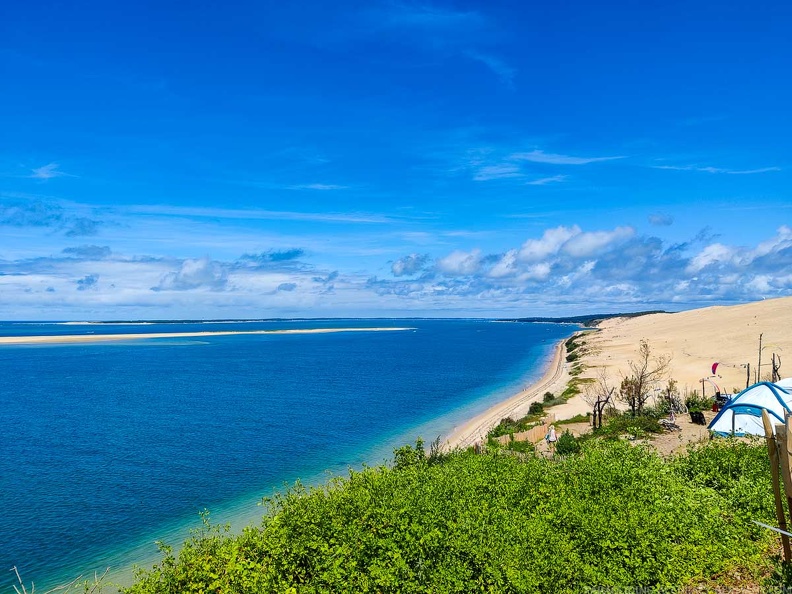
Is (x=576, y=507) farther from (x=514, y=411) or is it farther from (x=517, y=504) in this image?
(x=514, y=411)

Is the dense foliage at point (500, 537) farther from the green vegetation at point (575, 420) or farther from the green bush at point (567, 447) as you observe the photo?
the green vegetation at point (575, 420)

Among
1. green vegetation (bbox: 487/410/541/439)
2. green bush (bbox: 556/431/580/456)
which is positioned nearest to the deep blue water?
green vegetation (bbox: 487/410/541/439)

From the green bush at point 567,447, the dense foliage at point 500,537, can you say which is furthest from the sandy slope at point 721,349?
the dense foliage at point 500,537

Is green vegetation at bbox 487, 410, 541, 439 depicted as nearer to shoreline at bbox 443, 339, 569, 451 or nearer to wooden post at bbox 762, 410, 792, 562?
shoreline at bbox 443, 339, 569, 451

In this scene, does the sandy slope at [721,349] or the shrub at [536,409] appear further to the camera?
the sandy slope at [721,349]

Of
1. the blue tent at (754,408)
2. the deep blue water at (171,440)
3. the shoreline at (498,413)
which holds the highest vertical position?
the blue tent at (754,408)

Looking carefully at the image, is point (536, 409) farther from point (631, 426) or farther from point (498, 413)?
point (631, 426)

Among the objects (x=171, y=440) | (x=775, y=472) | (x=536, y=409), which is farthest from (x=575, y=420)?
(x=171, y=440)
